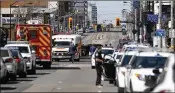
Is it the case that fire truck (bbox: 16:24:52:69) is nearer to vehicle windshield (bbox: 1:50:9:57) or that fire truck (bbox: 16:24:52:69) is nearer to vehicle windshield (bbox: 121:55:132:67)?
vehicle windshield (bbox: 1:50:9:57)

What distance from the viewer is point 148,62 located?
17516 mm

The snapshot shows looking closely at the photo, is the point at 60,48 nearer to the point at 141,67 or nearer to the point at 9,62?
the point at 9,62

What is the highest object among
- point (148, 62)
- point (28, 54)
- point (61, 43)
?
point (148, 62)

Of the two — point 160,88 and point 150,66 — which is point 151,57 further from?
point 160,88

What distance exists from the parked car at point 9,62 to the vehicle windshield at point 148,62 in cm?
1011

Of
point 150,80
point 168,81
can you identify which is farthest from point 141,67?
point 168,81

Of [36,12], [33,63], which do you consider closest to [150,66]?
[33,63]

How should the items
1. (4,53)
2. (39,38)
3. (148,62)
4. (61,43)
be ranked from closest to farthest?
(148,62)
(4,53)
(39,38)
(61,43)

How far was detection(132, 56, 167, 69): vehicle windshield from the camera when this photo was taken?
56.9 ft

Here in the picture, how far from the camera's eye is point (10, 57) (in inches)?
1055

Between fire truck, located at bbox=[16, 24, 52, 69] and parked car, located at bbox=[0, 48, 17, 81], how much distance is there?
12476 mm

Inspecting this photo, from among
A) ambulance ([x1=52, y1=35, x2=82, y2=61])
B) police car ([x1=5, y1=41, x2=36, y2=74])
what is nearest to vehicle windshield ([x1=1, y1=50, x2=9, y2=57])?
police car ([x1=5, y1=41, x2=36, y2=74])

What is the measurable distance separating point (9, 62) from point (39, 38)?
14.3 m

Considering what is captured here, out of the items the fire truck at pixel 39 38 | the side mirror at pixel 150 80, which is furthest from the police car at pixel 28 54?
the side mirror at pixel 150 80
